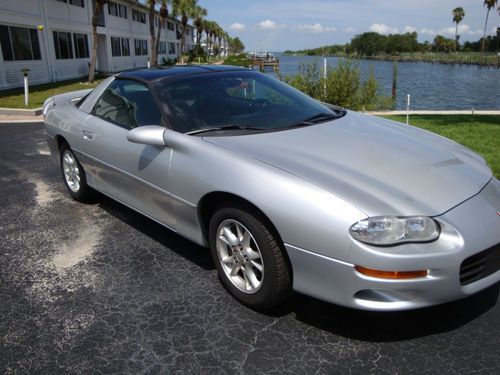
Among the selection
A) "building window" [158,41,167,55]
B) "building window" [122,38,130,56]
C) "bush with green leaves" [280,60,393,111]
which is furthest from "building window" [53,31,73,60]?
"building window" [158,41,167,55]

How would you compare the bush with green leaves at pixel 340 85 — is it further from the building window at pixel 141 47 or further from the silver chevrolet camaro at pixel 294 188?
the building window at pixel 141 47

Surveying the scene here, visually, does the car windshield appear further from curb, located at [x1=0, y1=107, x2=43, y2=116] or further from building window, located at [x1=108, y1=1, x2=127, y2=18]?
building window, located at [x1=108, y1=1, x2=127, y2=18]

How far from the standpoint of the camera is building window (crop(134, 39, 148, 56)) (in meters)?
39.9

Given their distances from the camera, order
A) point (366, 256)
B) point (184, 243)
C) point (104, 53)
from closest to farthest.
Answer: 1. point (366, 256)
2. point (184, 243)
3. point (104, 53)

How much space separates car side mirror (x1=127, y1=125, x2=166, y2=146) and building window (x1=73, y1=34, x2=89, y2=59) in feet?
84.1

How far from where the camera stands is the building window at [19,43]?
1862cm

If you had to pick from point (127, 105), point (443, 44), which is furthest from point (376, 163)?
point (443, 44)

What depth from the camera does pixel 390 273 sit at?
88.7 inches

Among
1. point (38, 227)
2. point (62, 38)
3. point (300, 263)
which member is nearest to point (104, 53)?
point (62, 38)

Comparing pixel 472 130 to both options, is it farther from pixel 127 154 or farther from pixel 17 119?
pixel 17 119

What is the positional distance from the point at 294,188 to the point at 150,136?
1243 mm

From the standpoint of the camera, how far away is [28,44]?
20.6 meters

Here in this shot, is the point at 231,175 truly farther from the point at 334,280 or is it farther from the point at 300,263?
the point at 334,280

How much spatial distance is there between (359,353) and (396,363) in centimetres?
20
